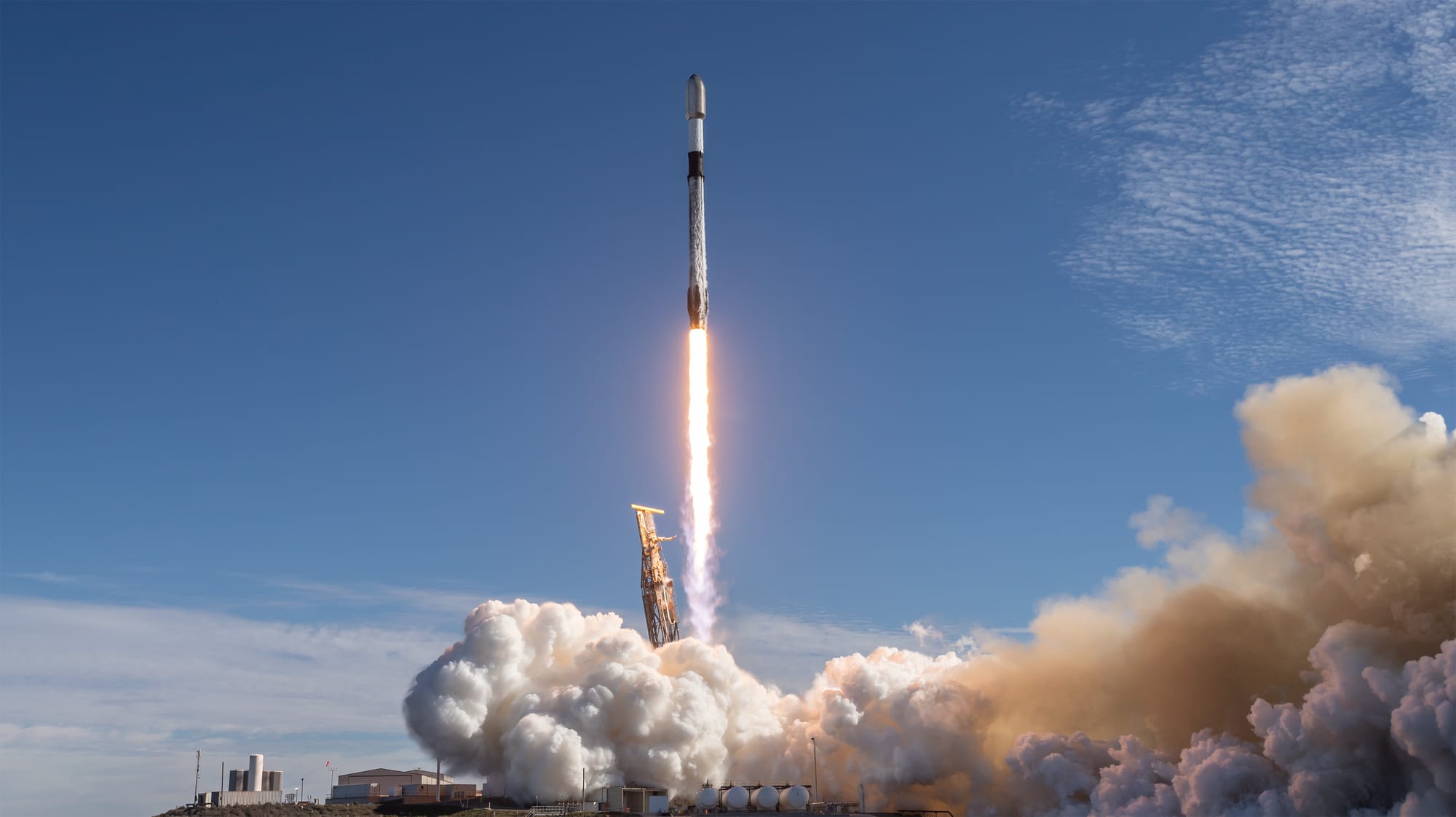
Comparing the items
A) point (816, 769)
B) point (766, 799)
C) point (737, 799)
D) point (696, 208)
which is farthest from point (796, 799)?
point (696, 208)

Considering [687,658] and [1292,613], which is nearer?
[1292,613]

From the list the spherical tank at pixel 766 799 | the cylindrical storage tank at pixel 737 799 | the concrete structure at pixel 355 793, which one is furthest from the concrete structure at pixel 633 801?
the concrete structure at pixel 355 793

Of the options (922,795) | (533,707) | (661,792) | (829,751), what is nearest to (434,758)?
(533,707)

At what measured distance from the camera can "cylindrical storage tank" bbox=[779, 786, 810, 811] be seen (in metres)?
102

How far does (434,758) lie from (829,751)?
1412 inches

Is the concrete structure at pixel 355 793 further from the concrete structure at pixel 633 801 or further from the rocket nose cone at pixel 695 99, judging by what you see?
the rocket nose cone at pixel 695 99

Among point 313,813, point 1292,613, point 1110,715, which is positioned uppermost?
point 1292,613

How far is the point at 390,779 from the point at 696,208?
260ft

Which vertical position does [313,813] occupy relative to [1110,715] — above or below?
below

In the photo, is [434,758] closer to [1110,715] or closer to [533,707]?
[533,707]

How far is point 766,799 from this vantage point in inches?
3991

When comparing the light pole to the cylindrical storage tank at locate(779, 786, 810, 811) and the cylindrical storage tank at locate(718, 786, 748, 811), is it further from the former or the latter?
the cylindrical storage tank at locate(718, 786, 748, 811)

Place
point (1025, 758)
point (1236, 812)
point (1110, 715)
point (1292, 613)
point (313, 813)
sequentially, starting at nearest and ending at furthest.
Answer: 1. point (1236, 812)
2. point (1292, 613)
3. point (1025, 758)
4. point (1110, 715)
5. point (313, 813)

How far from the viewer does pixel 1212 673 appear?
7656 centimetres
